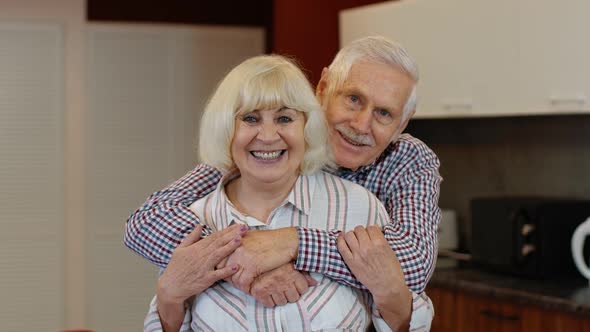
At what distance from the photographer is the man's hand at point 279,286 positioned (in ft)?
5.82

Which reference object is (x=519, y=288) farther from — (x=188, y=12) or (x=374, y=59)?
(x=188, y=12)

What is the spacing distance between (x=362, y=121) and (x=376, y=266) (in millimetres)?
447

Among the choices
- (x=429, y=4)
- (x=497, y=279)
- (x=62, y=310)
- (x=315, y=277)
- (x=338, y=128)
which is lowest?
(x=62, y=310)

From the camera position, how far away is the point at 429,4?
449 cm

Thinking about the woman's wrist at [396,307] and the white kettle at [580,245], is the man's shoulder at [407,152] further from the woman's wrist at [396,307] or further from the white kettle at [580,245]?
the white kettle at [580,245]

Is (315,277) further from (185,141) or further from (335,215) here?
(185,141)

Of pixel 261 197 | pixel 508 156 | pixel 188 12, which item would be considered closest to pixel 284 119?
pixel 261 197

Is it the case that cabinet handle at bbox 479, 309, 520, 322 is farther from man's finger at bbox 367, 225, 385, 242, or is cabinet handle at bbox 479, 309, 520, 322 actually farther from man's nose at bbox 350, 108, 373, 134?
man's finger at bbox 367, 225, 385, 242

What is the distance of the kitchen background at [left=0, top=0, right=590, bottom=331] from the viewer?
6.05 meters

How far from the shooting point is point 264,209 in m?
1.90

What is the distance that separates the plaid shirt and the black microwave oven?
79.7 inches

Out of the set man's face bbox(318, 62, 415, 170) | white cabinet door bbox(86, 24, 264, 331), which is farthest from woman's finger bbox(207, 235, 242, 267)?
white cabinet door bbox(86, 24, 264, 331)

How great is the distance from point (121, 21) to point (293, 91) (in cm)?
470

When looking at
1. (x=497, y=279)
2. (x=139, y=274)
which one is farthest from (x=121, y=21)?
(x=497, y=279)
